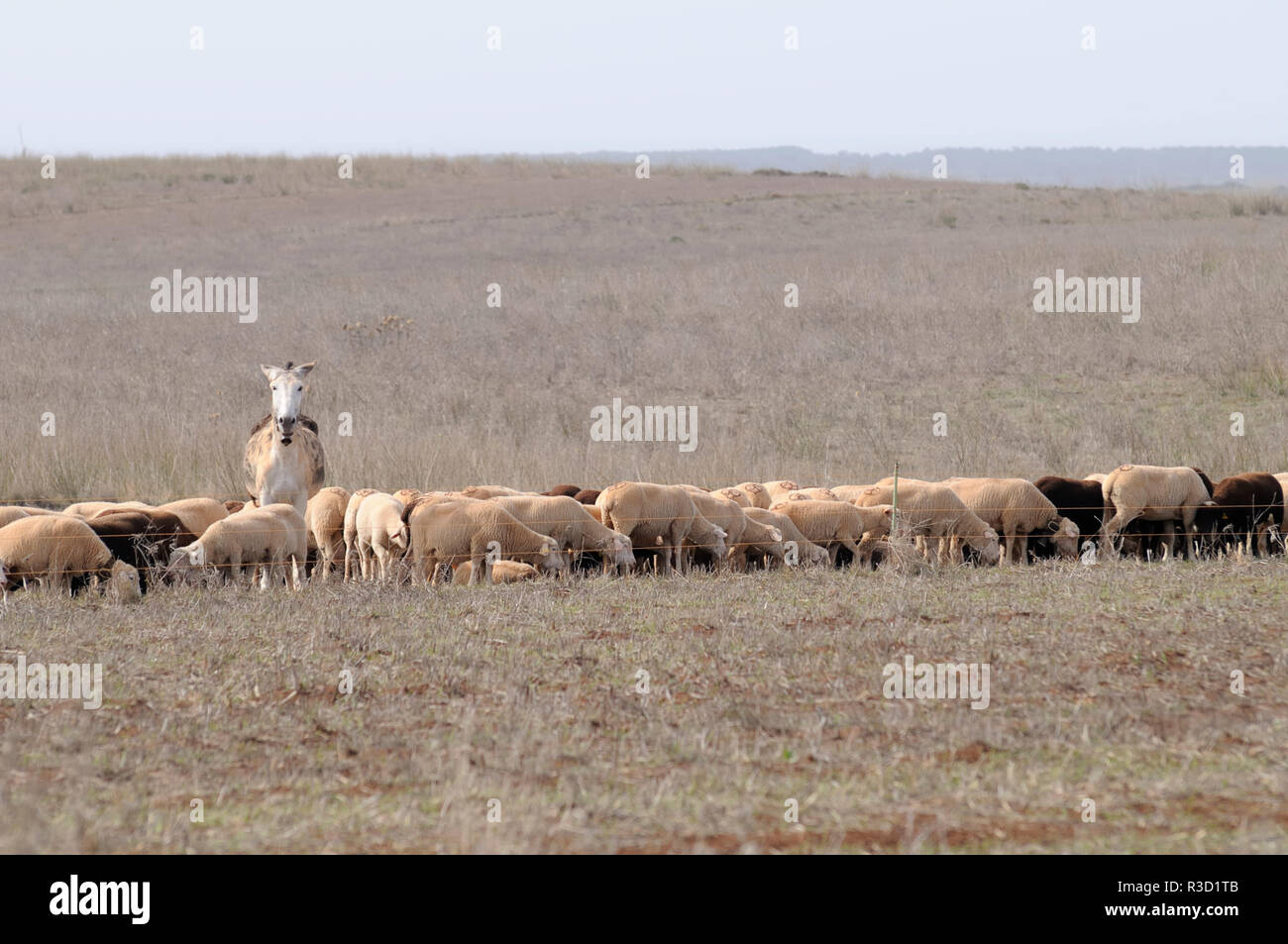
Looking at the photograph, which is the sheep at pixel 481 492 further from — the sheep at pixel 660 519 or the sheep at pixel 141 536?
the sheep at pixel 141 536

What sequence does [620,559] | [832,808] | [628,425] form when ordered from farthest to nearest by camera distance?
[628,425]
[620,559]
[832,808]

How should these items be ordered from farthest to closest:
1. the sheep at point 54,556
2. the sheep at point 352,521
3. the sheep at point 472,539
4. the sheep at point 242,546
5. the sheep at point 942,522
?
1. the sheep at point 352,521
2. the sheep at point 942,522
3. the sheep at point 472,539
4. the sheep at point 242,546
5. the sheep at point 54,556

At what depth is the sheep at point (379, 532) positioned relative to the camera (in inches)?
477

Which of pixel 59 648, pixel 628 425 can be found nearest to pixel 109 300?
pixel 628 425

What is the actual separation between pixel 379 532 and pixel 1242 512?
8.28 metres

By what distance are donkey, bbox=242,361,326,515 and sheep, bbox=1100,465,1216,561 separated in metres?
7.71

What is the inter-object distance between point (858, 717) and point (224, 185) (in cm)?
5708

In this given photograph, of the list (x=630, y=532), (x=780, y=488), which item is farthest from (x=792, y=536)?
(x=780, y=488)

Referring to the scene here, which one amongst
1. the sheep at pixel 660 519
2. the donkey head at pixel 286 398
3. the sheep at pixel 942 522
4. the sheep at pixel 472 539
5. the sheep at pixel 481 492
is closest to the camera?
the sheep at pixel 472 539

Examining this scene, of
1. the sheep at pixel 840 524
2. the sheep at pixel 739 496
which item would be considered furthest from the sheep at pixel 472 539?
the sheep at pixel 739 496

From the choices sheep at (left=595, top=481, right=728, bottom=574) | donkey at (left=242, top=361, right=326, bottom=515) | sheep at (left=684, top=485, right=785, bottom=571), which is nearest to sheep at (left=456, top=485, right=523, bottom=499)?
sheep at (left=595, top=481, right=728, bottom=574)

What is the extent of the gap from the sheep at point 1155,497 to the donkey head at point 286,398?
7.69 metres

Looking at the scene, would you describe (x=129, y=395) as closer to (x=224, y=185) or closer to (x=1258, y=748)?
(x=1258, y=748)

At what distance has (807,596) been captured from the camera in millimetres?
10422
